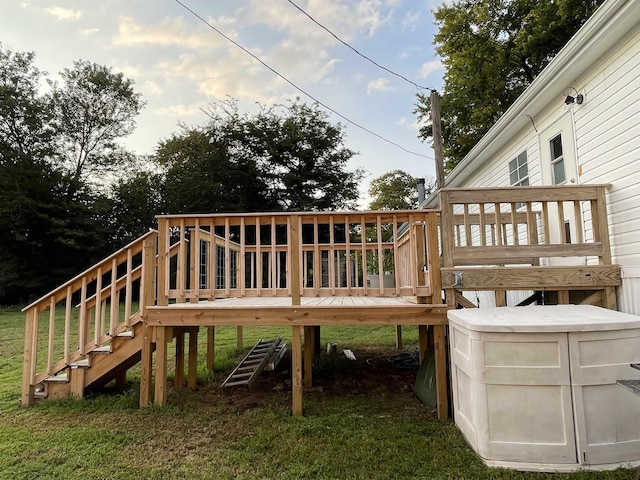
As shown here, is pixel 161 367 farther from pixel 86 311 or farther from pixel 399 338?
pixel 399 338

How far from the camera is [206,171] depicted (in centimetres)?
2002

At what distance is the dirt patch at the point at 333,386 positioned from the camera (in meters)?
4.03

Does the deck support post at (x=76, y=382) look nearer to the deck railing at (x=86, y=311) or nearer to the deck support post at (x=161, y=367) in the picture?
the deck railing at (x=86, y=311)

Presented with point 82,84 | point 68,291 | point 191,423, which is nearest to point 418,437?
point 191,423

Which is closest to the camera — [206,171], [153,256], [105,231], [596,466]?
[596,466]

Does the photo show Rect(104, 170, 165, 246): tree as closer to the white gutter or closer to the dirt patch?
the dirt patch

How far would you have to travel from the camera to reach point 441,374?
3518 mm

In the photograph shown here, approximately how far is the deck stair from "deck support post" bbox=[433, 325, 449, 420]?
2152 mm

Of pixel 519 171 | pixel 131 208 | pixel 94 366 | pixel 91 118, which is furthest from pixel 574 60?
pixel 91 118

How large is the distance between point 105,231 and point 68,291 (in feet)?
51.2

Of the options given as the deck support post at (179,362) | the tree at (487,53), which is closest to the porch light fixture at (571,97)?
the deck support post at (179,362)

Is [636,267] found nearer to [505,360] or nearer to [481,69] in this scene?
[505,360]

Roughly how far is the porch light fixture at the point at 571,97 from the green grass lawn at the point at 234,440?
3771 mm

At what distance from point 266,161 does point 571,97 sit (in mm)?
17345
